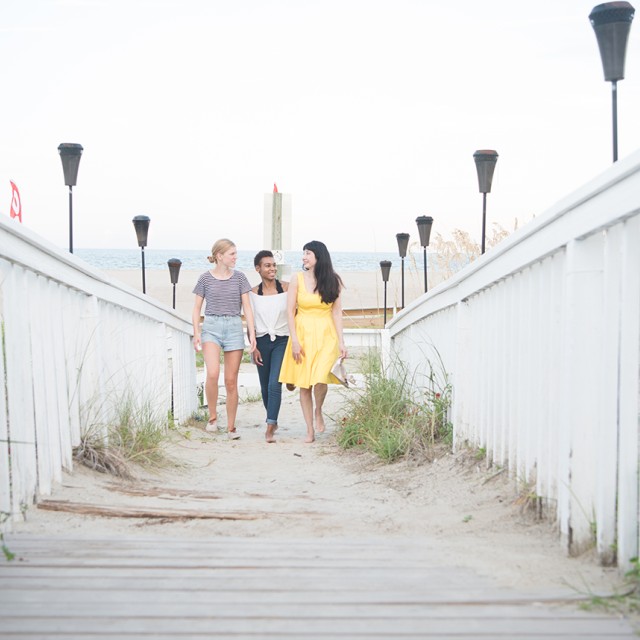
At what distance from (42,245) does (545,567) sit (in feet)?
8.16

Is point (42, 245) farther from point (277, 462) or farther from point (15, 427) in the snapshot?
point (277, 462)

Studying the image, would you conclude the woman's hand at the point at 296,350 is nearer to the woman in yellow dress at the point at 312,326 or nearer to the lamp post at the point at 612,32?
the woman in yellow dress at the point at 312,326

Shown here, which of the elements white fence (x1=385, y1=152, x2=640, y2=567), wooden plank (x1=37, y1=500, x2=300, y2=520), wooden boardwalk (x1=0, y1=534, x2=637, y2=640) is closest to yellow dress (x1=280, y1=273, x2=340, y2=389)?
white fence (x1=385, y1=152, x2=640, y2=567)

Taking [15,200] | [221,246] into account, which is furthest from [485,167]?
[15,200]

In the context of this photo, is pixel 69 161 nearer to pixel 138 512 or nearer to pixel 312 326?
pixel 312 326

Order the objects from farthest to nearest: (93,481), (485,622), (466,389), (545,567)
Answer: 1. (466,389)
2. (93,481)
3. (545,567)
4. (485,622)

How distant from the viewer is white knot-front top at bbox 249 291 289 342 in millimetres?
8211

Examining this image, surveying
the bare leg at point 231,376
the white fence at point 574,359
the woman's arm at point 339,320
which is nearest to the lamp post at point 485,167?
the woman's arm at point 339,320

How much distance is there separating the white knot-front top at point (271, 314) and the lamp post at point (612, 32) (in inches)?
156

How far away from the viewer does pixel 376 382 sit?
268 inches

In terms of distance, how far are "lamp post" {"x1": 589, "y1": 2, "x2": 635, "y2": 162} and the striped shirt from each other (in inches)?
157

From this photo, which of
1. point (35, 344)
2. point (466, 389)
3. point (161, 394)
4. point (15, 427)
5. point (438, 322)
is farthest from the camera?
point (161, 394)

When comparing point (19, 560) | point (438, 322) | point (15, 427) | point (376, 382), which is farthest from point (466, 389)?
point (19, 560)

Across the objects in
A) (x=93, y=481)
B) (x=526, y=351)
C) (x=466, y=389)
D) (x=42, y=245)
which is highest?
(x=42, y=245)
